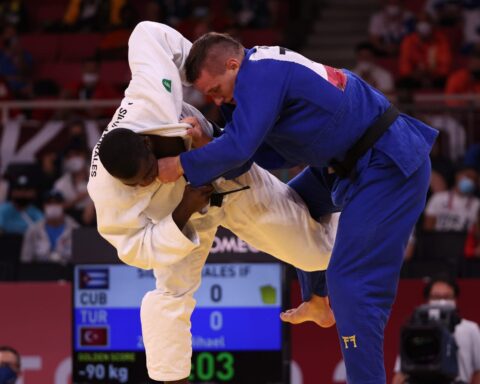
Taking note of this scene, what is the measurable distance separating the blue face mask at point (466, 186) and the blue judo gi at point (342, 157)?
4.99m

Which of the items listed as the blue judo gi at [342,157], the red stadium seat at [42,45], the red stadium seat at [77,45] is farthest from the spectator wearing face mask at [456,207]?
the red stadium seat at [42,45]

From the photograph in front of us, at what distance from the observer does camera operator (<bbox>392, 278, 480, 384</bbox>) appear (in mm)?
7688

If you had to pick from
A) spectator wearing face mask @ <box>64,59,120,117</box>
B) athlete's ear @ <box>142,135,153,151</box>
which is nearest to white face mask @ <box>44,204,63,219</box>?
spectator wearing face mask @ <box>64,59,120,117</box>

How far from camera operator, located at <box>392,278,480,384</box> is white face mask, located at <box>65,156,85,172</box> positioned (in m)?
4.48

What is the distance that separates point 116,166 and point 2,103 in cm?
733

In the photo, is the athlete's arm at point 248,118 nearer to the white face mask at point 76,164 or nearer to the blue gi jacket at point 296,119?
the blue gi jacket at point 296,119

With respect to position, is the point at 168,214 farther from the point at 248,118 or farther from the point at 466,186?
the point at 466,186

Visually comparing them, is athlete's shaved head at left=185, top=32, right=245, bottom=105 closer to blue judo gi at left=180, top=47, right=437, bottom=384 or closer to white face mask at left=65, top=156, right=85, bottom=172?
blue judo gi at left=180, top=47, right=437, bottom=384

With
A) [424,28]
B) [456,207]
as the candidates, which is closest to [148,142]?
[456,207]

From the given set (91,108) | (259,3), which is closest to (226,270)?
(91,108)

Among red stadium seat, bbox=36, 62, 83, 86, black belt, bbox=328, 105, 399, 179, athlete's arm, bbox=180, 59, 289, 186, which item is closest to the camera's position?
athlete's arm, bbox=180, 59, 289, 186

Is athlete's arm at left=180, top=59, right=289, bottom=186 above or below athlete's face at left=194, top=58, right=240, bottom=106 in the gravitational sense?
below

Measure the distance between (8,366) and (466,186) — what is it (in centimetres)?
472

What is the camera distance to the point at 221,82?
5.02 m
